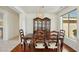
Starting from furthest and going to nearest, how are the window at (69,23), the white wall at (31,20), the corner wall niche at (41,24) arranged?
the corner wall niche at (41,24) → the white wall at (31,20) → the window at (69,23)

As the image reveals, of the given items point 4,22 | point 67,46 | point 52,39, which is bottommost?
point 67,46

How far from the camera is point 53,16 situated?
23.7 ft

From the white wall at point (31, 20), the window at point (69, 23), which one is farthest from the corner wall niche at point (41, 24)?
the window at point (69, 23)

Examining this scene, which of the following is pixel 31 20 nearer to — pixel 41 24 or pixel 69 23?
pixel 41 24

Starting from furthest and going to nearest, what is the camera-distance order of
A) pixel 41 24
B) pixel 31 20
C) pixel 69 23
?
pixel 41 24 < pixel 31 20 < pixel 69 23

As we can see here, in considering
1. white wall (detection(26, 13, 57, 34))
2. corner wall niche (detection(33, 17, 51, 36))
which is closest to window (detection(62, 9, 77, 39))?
white wall (detection(26, 13, 57, 34))

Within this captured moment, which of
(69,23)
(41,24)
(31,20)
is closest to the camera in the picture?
(69,23)

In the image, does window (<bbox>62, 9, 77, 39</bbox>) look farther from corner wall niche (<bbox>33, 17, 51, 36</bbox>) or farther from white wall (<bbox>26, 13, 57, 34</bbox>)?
corner wall niche (<bbox>33, 17, 51, 36</bbox>)

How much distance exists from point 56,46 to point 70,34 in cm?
144

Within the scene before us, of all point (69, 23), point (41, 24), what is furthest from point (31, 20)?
point (69, 23)

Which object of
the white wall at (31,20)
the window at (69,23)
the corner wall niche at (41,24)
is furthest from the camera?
the corner wall niche at (41,24)

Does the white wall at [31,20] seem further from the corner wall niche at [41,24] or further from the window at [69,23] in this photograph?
the window at [69,23]
